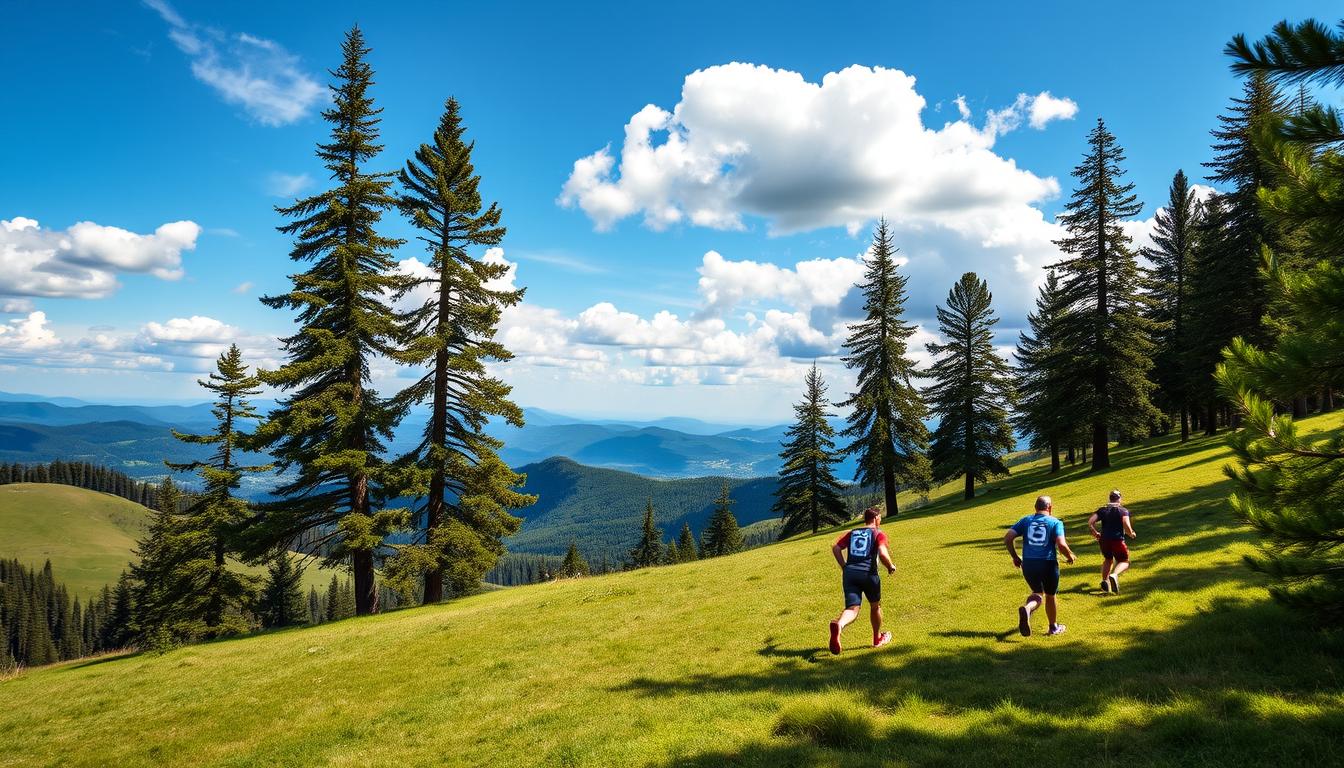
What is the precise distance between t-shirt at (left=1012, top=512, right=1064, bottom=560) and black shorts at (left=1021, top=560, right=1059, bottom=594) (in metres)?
0.09

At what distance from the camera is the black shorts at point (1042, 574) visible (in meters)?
9.48

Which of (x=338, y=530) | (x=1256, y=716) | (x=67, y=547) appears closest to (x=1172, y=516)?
(x=1256, y=716)

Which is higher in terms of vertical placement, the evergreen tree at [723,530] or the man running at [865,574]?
the man running at [865,574]

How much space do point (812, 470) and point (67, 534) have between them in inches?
9791

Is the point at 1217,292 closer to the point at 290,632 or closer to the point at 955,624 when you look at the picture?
the point at 955,624

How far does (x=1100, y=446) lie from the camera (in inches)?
1233

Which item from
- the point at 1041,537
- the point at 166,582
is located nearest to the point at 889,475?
the point at 1041,537

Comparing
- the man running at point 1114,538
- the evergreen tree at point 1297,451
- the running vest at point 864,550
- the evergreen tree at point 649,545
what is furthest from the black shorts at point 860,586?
the evergreen tree at point 649,545

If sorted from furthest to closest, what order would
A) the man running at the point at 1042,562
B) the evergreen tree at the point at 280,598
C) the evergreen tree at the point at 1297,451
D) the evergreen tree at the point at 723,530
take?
1. the evergreen tree at the point at 723,530
2. the evergreen tree at the point at 280,598
3. the man running at the point at 1042,562
4. the evergreen tree at the point at 1297,451

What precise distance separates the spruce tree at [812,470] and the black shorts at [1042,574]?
3385cm

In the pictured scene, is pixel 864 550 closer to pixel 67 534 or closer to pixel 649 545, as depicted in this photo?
pixel 649 545

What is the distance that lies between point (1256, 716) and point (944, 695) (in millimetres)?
2918

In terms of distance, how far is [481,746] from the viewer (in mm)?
7758

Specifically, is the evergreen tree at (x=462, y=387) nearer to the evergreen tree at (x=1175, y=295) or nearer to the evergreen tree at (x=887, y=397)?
the evergreen tree at (x=887, y=397)
